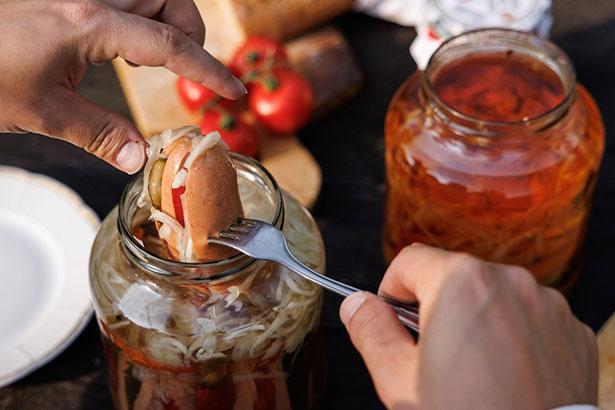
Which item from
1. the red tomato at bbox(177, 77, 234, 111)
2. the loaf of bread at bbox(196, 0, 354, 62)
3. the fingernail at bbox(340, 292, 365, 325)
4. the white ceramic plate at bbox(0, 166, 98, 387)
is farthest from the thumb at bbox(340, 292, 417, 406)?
the loaf of bread at bbox(196, 0, 354, 62)

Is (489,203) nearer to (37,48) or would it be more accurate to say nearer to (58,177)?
(37,48)

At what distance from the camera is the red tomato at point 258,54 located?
1.87 m

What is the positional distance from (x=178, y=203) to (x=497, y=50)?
2.04 ft

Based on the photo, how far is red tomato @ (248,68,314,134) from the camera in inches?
69.2

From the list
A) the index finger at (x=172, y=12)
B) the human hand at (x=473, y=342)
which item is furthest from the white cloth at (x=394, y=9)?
the human hand at (x=473, y=342)

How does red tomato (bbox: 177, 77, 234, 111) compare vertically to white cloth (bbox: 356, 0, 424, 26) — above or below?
below

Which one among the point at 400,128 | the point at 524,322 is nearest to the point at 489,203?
the point at 400,128

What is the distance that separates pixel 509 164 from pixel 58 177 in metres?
0.85

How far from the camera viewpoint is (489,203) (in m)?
1.41

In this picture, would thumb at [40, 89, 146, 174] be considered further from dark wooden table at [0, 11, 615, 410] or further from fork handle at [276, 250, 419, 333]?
dark wooden table at [0, 11, 615, 410]

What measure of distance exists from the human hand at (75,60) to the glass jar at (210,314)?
3.5 inches

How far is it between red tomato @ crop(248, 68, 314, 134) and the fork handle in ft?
2.07

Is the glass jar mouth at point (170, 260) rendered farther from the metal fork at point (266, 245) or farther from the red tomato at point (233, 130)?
the red tomato at point (233, 130)

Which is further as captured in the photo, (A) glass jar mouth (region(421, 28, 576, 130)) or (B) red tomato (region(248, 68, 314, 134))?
(B) red tomato (region(248, 68, 314, 134))
